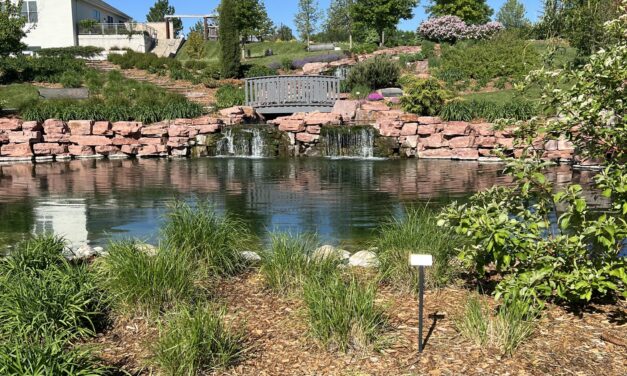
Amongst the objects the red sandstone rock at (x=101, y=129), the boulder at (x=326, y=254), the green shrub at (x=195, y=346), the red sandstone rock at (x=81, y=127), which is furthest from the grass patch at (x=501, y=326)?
the red sandstone rock at (x=81, y=127)

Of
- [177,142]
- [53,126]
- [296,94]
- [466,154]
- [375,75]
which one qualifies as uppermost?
[375,75]

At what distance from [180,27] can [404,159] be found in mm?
63045

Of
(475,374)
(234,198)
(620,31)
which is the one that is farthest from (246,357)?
(234,198)

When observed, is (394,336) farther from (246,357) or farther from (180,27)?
(180,27)

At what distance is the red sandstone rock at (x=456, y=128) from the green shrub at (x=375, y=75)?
21.4ft

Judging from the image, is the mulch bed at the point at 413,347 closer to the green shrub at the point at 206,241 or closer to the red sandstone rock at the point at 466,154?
the green shrub at the point at 206,241

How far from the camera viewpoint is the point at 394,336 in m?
3.58

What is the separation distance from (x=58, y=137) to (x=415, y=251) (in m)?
16.3

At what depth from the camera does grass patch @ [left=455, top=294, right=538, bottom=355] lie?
3348 mm

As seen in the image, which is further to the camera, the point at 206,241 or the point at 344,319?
the point at 206,241

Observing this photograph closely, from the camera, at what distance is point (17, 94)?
69.6 ft

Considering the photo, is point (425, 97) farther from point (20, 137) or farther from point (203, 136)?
point (20, 137)

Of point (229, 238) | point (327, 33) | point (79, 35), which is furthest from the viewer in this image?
point (327, 33)

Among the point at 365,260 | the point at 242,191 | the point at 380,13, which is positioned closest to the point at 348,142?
the point at 242,191
